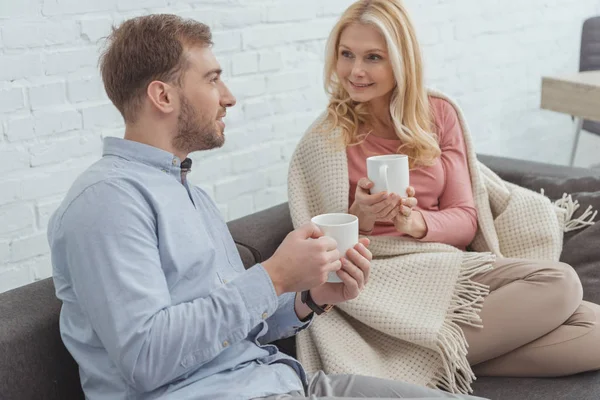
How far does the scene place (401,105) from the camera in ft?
6.51

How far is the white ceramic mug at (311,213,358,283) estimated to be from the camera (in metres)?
1.32

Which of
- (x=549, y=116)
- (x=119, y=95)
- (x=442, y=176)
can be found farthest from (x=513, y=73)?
(x=119, y=95)

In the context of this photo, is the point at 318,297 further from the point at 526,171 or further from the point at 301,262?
the point at 526,171

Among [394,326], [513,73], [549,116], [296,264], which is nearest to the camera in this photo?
[296,264]

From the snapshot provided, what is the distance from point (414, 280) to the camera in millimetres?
1863

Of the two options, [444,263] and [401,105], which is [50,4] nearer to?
[401,105]

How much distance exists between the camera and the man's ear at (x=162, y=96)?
52.8 inches

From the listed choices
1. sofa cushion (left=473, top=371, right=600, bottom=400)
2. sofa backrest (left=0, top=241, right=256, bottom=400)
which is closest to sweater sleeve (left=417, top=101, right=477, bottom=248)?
sofa cushion (left=473, top=371, right=600, bottom=400)

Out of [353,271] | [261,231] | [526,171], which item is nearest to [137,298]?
[353,271]

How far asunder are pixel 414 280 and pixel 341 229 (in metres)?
0.59

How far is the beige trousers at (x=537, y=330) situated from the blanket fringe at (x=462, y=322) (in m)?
0.02

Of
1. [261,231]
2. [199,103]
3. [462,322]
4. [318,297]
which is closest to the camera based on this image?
[199,103]

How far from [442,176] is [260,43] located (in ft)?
2.85

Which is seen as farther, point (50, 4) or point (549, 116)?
point (549, 116)
